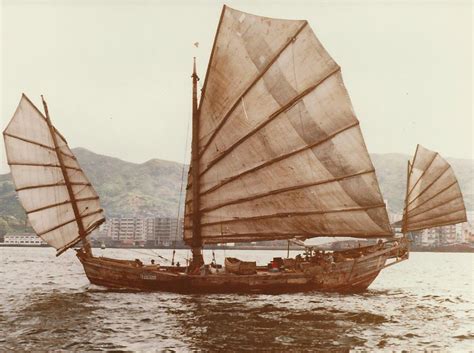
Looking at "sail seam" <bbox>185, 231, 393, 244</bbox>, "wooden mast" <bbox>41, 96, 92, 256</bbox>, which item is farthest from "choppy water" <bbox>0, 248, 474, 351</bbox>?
"wooden mast" <bbox>41, 96, 92, 256</bbox>

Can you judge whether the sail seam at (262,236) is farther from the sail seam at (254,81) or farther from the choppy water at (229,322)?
the sail seam at (254,81)

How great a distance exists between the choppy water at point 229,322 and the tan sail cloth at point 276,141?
3.87m

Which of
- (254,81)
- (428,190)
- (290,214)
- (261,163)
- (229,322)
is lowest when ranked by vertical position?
(229,322)

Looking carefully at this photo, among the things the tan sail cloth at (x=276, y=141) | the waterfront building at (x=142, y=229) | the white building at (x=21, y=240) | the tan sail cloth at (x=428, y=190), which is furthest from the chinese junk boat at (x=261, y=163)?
the waterfront building at (x=142, y=229)

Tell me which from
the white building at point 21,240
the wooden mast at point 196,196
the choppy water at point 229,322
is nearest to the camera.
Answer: the choppy water at point 229,322

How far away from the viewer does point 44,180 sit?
84.2 ft

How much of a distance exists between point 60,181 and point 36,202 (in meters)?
1.57

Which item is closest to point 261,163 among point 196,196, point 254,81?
point 196,196

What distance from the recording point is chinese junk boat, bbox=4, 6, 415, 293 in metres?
22.2

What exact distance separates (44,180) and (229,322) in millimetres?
13445

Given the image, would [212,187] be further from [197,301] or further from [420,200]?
[420,200]

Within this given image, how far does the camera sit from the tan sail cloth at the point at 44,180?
25078mm

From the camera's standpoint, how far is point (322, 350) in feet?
45.0

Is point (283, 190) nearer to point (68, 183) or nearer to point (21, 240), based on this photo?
point (68, 183)
